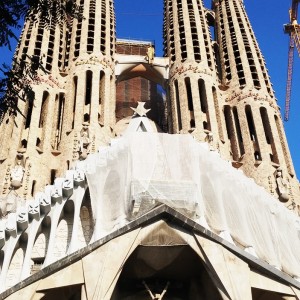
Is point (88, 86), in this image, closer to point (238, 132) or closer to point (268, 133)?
point (238, 132)

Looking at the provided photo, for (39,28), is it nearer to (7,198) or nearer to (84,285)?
(7,198)

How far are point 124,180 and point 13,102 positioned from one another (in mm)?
6420

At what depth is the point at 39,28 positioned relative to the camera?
77.7 ft

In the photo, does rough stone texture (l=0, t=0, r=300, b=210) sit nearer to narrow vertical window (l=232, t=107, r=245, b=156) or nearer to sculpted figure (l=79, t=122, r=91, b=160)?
narrow vertical window (l=232, t=107, r=245, b=156)

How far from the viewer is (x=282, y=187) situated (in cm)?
1848

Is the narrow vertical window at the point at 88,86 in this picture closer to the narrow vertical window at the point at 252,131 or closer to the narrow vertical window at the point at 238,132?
the narrow vertical window at the point at 238,132

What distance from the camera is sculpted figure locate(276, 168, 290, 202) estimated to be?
18125 millimetres

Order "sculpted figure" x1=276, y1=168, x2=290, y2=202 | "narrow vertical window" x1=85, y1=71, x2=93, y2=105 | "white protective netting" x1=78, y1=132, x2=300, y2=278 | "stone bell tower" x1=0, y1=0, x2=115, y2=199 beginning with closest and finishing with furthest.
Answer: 1. "white protective netting" x1=78, y1=132, x2=300, y2=278
2. "sculpted figure" x1=276, y1=168, x2=290, y2=202
3. "stone bell tower" x1=0, y1=0, x2=115, y2=199
4. "narrow vertical window" x1=85, y1=71, x2=93, y2=105

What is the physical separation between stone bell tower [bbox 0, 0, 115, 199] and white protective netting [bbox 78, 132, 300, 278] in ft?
13.3

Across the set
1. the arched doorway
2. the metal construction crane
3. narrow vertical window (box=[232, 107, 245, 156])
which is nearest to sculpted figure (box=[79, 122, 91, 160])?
the arched doorway

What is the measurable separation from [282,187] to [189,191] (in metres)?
6.83

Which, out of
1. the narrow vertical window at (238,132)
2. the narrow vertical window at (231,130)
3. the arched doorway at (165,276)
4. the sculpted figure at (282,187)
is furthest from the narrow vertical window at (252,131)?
the arched doorway at (165,276)

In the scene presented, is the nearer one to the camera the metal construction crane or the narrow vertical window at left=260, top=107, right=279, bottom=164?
the narrow vertical window at left=260, top=107, right=279, bottom=164

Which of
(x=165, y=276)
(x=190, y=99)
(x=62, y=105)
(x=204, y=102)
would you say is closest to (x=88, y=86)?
(x=62, y=105)
